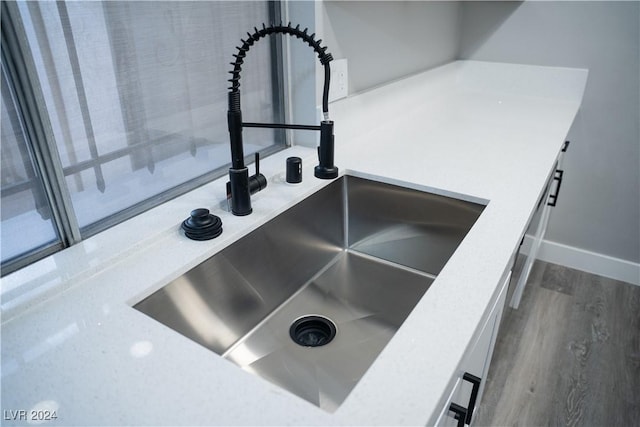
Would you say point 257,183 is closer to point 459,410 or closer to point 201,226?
point 201,226

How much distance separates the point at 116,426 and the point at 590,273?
262 centimetres

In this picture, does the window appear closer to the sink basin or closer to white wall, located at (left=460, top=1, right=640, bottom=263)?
the sink basin

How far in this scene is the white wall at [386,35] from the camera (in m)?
1.38

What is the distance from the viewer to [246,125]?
958 millimetres

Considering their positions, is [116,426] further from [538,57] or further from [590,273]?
[590,273]

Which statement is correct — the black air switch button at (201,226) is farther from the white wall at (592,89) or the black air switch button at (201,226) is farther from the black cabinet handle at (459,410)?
the white wall at (592,89)

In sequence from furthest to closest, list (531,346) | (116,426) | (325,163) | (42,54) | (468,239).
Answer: (531,346) → (325,163) → (468,239) → (42,54) → (116,426)

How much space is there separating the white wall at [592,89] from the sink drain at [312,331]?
6.24ft

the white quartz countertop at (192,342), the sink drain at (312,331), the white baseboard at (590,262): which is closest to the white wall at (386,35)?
the white quartz countertop at (192,342)

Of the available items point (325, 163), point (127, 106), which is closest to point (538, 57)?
point (325, 163)

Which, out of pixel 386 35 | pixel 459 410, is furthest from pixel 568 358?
pixel 386 35

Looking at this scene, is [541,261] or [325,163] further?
[541,261]

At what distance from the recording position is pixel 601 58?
2.10m

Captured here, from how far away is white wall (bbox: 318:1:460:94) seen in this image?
54.2 inches
